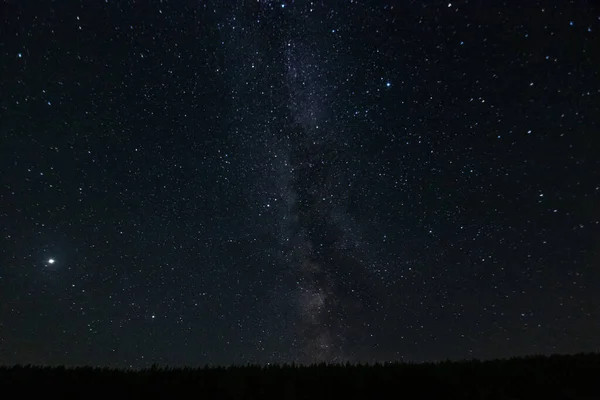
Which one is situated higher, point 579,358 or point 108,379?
point 579,358

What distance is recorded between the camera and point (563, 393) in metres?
6.41

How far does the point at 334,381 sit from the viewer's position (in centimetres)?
674

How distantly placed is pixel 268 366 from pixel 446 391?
11.4 feet

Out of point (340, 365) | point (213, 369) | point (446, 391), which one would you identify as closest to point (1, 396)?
point (213, 369)

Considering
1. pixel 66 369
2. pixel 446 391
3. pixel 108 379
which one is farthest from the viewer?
pixel 66 369

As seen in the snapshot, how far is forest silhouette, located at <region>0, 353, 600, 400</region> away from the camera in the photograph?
6.42m

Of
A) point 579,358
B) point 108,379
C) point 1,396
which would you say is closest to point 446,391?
point 579,358

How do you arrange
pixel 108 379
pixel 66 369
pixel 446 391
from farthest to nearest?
pixel 66 369 → pixel 108 379 → pixel 446 391

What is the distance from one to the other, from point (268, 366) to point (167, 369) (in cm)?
212

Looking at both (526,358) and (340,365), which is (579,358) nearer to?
(526,358)

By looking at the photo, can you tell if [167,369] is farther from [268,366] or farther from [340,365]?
[340,365]

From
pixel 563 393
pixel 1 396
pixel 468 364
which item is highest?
pixel 468 364

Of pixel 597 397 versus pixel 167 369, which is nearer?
pixel 597 397

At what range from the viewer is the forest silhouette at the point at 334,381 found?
21.1 feet
